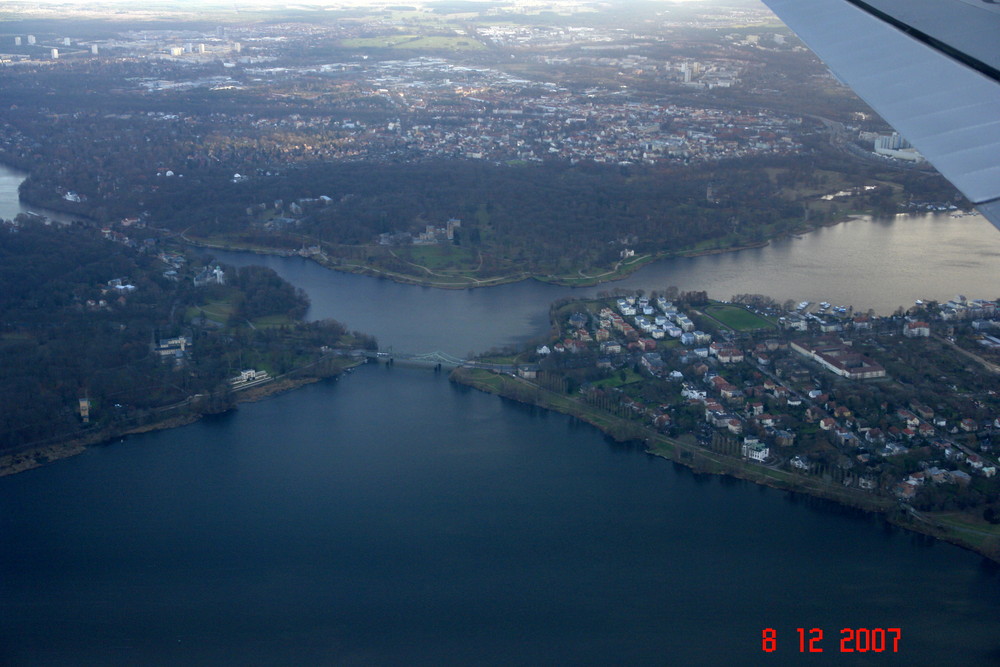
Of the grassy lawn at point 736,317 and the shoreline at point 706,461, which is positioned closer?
the shoreline at point 706,461

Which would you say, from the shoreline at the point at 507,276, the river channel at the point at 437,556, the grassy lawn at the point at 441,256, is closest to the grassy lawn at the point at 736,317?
the shoreline at the point at 507,276

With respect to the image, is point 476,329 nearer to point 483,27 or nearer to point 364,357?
point 364,357

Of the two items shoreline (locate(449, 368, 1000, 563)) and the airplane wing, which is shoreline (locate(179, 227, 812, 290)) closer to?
shoreline (locate(449, 368, 1000, 563))

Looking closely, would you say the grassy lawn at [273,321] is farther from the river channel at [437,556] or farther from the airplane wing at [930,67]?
the airplane wing at [930,67]
